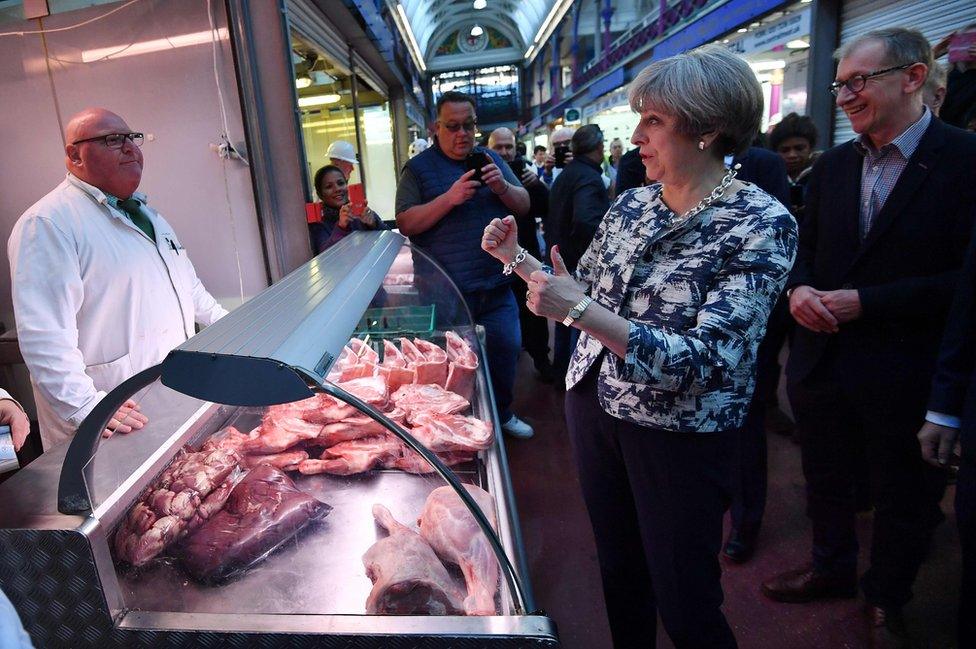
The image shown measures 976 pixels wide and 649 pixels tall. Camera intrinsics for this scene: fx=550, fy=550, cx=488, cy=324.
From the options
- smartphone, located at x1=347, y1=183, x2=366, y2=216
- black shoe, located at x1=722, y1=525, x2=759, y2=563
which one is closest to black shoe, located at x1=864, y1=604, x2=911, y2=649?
black shoe, located at x1=722, y1=525, x2=759, y2=563

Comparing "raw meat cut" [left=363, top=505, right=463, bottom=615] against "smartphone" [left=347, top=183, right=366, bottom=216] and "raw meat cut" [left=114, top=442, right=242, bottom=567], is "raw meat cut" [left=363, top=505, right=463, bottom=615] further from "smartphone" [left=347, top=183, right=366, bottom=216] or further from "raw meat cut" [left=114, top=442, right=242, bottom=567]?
"smartphone" [left=347, top=183, right=366, bottom=216]

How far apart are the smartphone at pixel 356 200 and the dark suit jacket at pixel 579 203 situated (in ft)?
4.19

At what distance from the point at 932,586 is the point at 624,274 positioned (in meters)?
2.12

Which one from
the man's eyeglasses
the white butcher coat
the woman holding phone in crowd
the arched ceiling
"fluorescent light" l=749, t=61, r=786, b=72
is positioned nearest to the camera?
the white butcher coat

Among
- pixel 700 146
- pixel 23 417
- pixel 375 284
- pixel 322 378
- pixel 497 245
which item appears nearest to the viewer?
pixel 322 378

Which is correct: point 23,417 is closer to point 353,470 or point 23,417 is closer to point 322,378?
point 353,470

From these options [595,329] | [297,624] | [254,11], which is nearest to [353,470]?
[297,624]

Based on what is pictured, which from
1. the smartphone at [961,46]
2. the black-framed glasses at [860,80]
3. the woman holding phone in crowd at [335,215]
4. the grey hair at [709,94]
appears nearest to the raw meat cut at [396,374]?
the grey hair at [709,94]

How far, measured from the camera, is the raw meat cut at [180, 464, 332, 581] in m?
1.23

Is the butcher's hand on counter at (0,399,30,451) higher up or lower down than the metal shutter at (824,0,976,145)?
lower down

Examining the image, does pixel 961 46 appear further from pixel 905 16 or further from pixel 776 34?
pixel 776 34

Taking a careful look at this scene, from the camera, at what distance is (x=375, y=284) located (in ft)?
6.21

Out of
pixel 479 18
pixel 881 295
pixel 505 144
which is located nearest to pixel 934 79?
pixel 881 295

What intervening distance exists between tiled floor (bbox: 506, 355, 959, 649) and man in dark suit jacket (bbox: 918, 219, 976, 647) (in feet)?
2.05
